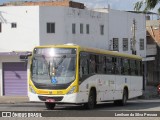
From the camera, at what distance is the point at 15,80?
141 feet

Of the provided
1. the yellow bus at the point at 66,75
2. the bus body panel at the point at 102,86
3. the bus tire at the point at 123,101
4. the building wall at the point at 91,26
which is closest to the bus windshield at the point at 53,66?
the yellow bus at the point at 66,75

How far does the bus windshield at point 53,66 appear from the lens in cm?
2252

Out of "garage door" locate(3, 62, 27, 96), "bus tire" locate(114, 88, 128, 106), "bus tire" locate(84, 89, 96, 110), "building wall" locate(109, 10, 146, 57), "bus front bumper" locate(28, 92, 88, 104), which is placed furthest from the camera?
"building wall" locate(109, 10, 146, 57)

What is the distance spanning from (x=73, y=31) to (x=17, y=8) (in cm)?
574

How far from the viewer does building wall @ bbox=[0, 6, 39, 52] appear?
139ft

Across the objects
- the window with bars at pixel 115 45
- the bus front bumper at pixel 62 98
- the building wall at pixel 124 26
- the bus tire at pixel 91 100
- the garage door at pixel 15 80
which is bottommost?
the garage door at pixel 15 80

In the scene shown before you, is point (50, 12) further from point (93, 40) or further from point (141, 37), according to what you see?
point (141, 37)

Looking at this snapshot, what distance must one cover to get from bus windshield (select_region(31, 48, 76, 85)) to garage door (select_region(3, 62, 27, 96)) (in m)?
20.0

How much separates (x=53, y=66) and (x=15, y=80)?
20.9 metres

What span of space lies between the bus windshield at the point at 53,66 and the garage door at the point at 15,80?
20.0 metres

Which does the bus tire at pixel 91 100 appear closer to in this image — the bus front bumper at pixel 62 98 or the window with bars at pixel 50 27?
the bus front bumper at pixel 62 98

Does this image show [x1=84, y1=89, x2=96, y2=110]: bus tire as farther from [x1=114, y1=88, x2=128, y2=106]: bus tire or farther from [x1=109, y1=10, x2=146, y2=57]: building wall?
[x1=109, y1=10, x2=146, y2=57]: building wall

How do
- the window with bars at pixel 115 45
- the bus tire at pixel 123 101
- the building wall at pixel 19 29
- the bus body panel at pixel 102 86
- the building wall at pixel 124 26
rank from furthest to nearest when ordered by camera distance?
the window with bars at pixel 115 45 < the building wall at pixel 124 26 < the building wall at pixel 19 29 < the bus tire at pixel 123 101 < the bus body panel at pixel 102 86

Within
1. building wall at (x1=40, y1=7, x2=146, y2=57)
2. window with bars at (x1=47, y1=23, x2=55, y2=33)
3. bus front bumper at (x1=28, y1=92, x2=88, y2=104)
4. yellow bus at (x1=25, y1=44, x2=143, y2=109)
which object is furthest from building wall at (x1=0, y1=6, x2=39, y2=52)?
bus front bumper at (x1=28, y1=92, x2=88, y2=104)
